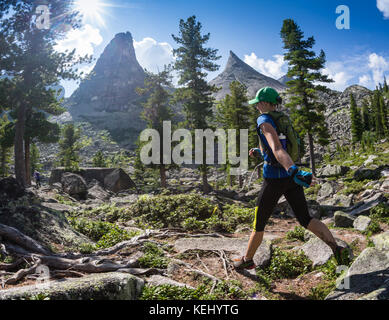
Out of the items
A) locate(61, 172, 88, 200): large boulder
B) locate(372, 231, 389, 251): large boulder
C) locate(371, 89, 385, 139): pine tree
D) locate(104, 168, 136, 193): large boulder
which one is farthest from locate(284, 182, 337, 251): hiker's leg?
locate(371, 89, 385, 139): pine tree

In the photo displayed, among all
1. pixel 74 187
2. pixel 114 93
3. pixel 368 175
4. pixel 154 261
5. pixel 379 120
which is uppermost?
pixel 114 93

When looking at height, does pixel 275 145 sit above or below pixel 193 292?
above

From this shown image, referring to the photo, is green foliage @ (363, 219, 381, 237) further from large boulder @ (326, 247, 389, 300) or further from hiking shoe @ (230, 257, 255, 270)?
hiking shoe @ (230, 257, 255, 270)

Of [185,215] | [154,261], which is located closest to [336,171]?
[185,215]

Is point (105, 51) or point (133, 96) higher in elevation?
point (105, 51)

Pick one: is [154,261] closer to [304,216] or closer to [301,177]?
[304,216]

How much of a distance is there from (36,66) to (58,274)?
1547cm

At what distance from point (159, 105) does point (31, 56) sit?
1298 centimetres

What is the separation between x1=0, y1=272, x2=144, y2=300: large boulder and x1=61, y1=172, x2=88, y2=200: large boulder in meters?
20.5

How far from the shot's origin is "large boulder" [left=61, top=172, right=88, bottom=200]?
21.8 meters

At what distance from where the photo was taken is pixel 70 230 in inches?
251

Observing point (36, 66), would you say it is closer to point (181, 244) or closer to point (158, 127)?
point (158, 127)

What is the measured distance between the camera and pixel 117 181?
2773cm

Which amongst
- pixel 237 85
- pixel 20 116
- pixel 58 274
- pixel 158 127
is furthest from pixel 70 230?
pixel 237 85
